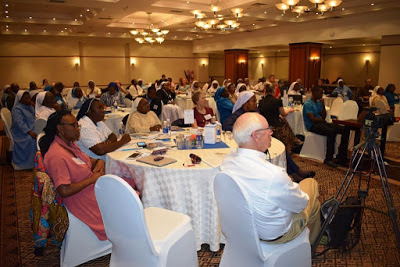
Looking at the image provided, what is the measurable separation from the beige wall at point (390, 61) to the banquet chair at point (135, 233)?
1340 cm

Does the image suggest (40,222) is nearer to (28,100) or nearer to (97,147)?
(97,147)

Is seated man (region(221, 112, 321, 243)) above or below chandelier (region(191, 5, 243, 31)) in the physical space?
below

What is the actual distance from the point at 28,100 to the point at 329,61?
19606 millimetres

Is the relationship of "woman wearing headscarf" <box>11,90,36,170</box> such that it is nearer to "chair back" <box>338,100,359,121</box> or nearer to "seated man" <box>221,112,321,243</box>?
"seated man" <box>221,112,321,243</box>

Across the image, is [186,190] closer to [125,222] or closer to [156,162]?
[156,162]

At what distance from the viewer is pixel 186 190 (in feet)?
10.0

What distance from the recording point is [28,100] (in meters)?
6.13

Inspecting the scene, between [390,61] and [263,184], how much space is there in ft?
45.1

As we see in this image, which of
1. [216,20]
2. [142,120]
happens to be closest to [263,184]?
[142,120]

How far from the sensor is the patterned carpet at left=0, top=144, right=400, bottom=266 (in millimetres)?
3125

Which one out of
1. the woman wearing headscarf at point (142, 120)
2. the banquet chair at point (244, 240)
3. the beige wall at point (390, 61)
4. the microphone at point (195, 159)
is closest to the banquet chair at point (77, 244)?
the microphone at point (195, 159)

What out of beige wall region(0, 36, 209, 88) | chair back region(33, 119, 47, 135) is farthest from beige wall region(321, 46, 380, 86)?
chair back region(33, 119, 47, 135)

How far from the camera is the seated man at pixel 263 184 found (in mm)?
2045

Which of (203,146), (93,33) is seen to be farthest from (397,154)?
(93,33)
